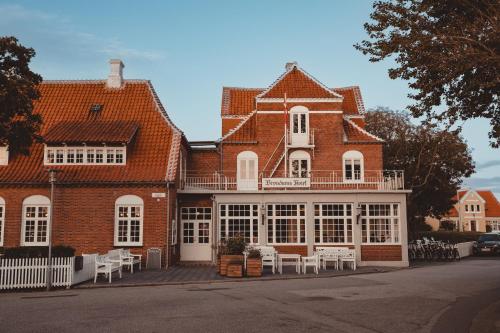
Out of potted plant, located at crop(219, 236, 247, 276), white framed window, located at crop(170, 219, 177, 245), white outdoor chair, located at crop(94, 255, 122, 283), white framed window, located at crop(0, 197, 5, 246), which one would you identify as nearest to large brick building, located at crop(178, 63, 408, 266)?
white framed window, located at crop(170, 219, 177, 245)

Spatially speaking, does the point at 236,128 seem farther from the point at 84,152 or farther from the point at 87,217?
the point at 87,217

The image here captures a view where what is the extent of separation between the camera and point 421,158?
3756cm

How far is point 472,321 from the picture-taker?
9.69 m

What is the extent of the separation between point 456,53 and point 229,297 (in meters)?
8.03

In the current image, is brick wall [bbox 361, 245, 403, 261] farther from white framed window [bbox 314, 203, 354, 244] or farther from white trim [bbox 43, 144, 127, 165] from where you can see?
white trim [bbox 43, 144, 127, 165]

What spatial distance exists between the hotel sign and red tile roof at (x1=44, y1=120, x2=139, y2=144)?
7047mm

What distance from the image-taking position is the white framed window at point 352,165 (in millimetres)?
26828

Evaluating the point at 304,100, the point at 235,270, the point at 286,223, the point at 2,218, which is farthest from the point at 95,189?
the point at 304,100

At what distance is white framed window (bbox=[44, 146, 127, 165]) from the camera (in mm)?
23203

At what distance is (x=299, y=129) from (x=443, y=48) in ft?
53.7

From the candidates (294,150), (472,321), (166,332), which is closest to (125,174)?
(294,150)

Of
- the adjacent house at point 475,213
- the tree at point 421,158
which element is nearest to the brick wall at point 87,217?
the tree at point 421,158

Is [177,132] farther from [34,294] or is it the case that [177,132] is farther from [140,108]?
[34,294]

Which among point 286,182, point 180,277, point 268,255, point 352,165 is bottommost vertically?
point 180,277
